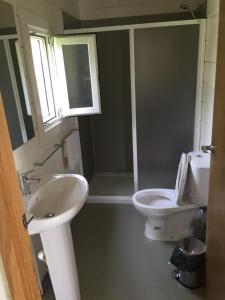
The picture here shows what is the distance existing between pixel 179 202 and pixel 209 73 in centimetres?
116

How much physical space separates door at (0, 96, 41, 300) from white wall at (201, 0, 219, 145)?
6.14ft

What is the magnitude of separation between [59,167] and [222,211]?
1460 mm

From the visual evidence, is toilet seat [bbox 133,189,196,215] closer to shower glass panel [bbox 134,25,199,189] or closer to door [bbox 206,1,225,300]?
shower glass panel [bbox 134,25,199,189]

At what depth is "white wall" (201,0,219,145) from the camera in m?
2.11

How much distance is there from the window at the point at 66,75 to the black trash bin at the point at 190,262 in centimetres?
150

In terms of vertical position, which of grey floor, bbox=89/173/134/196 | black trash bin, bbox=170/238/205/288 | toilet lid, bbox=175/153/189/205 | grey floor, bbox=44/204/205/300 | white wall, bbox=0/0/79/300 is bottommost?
grey floor, bbox=44/204/205/300

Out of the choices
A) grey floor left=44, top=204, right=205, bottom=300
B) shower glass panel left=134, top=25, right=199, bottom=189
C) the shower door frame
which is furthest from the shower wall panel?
grey floor left=44, top=204, right=205, bottom=300

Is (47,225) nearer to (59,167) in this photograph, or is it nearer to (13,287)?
(13,287)

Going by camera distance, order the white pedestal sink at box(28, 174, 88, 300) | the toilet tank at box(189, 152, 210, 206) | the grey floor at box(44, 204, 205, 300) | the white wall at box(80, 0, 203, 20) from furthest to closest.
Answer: the white wall at box(80, 0, 203, 20) → the toilet tank at box(189, 152, 210, 206) → the grey floor at box(44, 204, 205, 300) → the white pedestal sink at box(28, 174, 88, 300)

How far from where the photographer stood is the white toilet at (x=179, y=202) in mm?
2078

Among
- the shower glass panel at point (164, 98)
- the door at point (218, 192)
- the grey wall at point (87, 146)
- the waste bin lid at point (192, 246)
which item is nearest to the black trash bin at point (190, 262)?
the waste bin lid at point (192, 246)

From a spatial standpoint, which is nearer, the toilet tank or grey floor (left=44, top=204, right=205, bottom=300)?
grey floor (left=44, top=204, right=205, bottom=300)

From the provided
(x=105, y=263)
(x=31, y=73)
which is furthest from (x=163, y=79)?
(x=105, y=263)

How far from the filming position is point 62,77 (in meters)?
2.44
